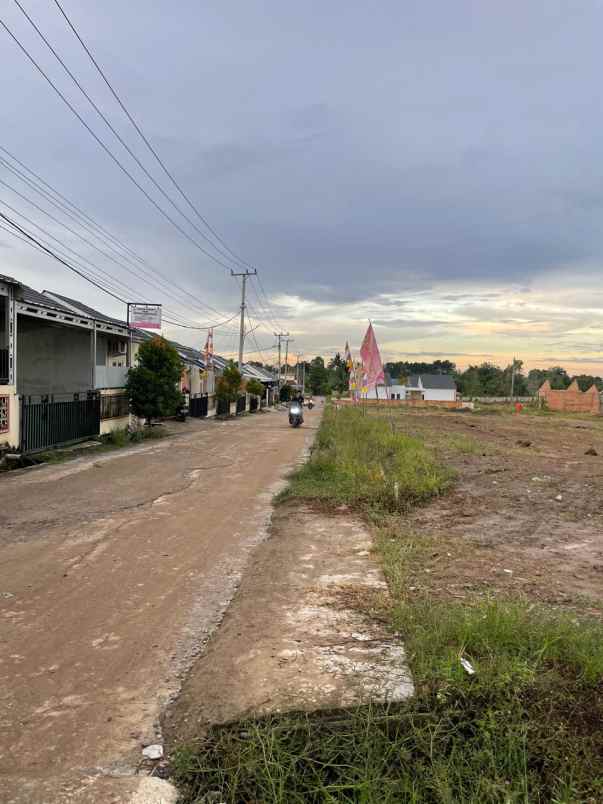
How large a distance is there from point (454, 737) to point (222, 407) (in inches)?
1420

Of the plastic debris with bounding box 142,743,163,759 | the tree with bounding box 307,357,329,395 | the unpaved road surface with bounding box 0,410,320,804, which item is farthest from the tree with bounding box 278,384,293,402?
the plastic debris with bounding box 142,743,163,759

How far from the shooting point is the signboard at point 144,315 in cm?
2331

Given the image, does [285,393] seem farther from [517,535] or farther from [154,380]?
[517,535]

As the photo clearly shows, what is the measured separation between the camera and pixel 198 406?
3344 cm

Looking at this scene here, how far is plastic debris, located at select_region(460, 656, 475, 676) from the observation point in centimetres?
323

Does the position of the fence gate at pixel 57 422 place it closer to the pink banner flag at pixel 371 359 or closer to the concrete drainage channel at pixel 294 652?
the pink banner flag at pixel 371 359

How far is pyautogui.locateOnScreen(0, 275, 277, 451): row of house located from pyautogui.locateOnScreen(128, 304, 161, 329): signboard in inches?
29.4

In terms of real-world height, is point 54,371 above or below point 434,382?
below

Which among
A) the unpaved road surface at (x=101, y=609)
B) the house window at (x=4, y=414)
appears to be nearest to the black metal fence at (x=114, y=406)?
the house window at (x=4, y=414)

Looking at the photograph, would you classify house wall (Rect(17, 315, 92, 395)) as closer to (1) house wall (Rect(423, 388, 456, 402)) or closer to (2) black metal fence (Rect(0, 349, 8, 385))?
(2) black metal fence (Rect(0, 349, 8, 385))

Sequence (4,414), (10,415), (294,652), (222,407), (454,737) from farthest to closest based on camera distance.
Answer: (222,407)
(10,415)
(4,414)
(294,652)
(454,737)

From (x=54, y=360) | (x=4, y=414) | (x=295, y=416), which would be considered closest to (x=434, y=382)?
(x=295, y=416)

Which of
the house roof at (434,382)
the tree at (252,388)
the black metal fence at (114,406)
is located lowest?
the black metal fence at (114,406)

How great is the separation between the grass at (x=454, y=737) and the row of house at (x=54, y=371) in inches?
470
